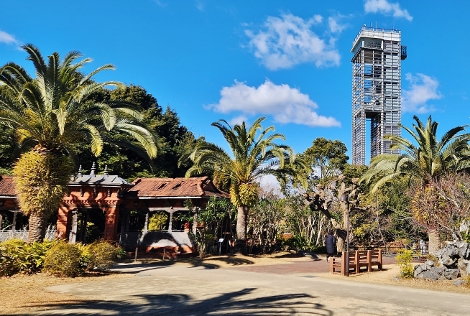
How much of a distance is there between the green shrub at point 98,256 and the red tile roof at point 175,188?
8.25 m

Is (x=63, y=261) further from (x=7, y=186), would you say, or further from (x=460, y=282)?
(x=7, y=186)

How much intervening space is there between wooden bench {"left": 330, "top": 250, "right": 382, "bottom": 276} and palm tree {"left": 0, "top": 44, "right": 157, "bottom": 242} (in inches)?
335

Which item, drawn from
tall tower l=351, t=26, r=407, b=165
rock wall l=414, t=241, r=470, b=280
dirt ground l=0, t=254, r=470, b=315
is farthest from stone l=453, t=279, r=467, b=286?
tall tower l=351, t=26, r=407, b=165

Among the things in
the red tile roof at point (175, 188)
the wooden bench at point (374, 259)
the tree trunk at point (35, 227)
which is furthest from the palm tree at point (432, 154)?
the tree trunk at point (35, 227)

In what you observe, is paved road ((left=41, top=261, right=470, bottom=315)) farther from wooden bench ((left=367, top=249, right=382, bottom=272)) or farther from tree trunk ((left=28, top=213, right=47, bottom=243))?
tree trunk ((left=28, top=213, right=47, bottom=243))

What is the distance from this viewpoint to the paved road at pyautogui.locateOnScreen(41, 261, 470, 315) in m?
8.21

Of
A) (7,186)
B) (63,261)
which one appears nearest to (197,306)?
(63,261)

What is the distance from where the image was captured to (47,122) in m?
14.9

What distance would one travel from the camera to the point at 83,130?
15508 mm

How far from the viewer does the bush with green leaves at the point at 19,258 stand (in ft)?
42.6

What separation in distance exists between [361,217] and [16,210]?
22718 millimetres

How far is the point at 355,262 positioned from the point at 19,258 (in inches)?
486

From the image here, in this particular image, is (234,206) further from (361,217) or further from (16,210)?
(16,210)

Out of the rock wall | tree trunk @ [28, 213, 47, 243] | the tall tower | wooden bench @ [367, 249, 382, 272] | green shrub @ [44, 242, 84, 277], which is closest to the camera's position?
green shrub @ [44, 242, 84, 277]
